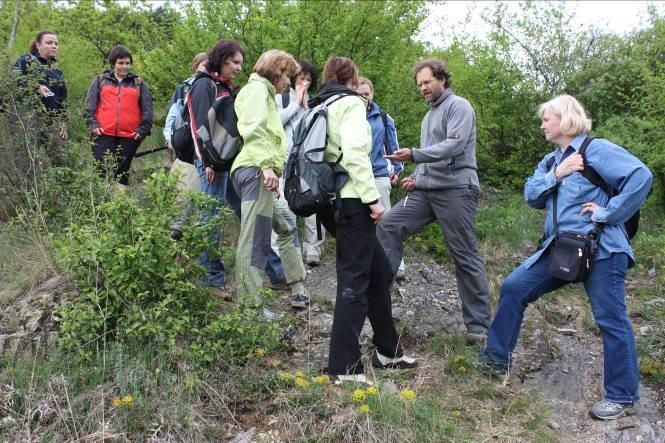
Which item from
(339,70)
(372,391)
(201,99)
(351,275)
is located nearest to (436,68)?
(339,70)

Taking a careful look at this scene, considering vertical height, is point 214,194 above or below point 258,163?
below

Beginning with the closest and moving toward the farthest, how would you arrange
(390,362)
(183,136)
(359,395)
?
(359,395)
(390,362)
(183,136)

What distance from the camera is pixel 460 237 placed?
4.96 metres

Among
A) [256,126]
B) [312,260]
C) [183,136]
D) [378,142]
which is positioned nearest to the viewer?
[256,126]

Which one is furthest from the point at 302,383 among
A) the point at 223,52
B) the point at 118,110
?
the point at 118,110

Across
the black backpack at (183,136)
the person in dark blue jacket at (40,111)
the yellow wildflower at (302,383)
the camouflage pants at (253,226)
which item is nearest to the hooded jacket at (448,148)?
the camouflage pants at (253,226)

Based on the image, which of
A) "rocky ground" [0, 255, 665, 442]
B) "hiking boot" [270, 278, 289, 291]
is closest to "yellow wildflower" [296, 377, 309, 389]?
"rocky ground" [0, 255, 665, 442]

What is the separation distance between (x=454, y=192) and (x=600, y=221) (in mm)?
1300

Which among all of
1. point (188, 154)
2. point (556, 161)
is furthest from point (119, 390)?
point (556, 161)

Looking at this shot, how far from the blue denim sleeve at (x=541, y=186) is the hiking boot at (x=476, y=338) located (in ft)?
3.79

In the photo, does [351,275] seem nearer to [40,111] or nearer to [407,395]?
[407,395]

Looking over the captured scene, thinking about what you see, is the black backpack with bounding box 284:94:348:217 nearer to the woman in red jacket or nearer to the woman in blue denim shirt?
the woman in blue denim shirt

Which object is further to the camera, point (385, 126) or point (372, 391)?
point (385, 126)

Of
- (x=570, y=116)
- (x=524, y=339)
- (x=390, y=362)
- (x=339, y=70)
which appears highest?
(x=339, y=70)
